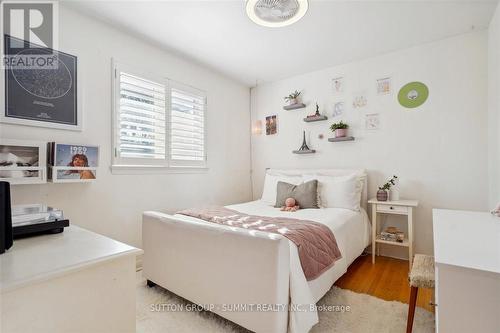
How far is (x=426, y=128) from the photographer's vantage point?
8.75ft

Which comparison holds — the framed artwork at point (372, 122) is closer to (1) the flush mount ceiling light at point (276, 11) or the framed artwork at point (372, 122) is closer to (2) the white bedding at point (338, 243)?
(2) the white bedding at point (338, 243)

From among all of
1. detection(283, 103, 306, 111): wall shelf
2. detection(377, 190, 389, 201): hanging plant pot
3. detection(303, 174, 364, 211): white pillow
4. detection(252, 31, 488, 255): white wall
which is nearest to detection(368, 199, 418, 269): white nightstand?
detection(377, 190, 389, 201): hanging plant pot

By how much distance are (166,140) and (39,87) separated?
1.19 meters

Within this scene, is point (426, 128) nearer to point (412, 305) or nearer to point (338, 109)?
point (338, 109)

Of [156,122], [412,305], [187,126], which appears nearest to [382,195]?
[412,305]

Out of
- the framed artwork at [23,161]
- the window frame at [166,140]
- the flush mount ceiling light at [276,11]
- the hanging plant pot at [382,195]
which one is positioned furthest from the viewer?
the hanging plant pot at [382,195]

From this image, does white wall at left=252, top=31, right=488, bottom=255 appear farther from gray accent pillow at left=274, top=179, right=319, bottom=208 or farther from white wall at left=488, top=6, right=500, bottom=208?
gray accent pillow at left=274, top=179, right=319, bottom=208

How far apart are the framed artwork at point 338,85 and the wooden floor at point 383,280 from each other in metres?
2.15

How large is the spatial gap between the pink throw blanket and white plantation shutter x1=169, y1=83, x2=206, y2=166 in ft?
3.46

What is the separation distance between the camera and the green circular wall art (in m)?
2.68

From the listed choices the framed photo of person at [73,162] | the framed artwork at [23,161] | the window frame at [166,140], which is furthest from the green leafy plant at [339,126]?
the framed artwork at [23,161]

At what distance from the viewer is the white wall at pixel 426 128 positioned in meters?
2.44

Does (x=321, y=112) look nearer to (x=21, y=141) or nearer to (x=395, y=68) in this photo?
(x=395, y=68)

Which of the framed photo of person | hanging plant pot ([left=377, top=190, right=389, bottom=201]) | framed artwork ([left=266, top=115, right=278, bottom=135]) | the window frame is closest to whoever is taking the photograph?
the framed photo of person
